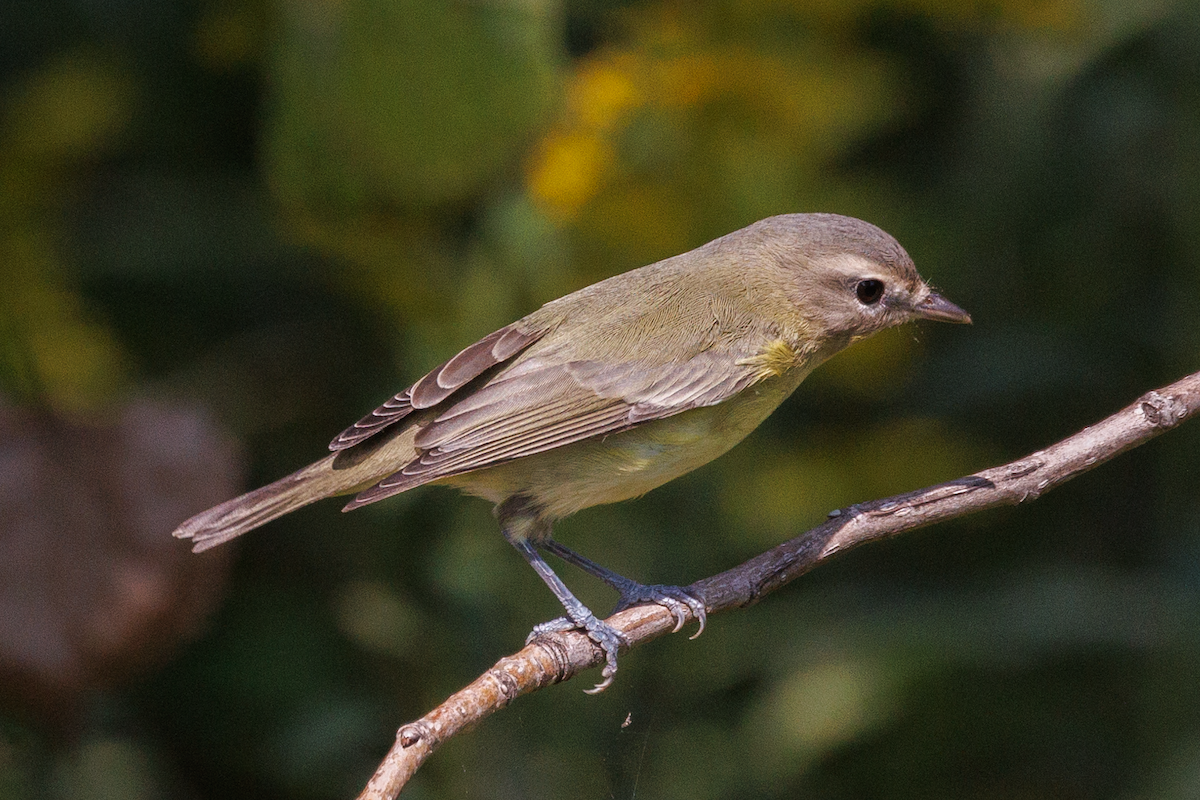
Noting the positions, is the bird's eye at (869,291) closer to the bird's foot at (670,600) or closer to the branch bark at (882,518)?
the branch bark at (882,518)

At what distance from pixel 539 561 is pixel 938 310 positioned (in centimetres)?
132

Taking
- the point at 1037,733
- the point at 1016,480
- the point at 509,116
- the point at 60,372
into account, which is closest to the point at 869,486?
the point at 1037,733

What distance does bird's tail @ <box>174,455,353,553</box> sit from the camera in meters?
3.74

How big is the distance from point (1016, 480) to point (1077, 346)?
1763 millimetres

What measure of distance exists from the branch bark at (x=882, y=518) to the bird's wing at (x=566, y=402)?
0.46m

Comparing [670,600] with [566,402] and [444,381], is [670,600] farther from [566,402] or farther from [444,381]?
[444,381]

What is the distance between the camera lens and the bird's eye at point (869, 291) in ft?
13.1

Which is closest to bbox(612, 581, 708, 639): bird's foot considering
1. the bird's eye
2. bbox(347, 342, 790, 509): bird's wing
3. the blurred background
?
the blurred background

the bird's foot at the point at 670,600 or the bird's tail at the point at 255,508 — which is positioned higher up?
the bird's tail at the point at 255,508

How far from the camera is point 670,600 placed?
142 inches

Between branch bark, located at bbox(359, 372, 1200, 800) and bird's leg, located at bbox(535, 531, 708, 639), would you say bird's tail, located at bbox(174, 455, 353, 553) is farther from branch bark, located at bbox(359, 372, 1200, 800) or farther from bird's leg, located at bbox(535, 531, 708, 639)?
branch bark, located at bbox(359, 372, 1200, 800)

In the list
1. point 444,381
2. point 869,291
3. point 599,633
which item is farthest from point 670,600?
point 869,291

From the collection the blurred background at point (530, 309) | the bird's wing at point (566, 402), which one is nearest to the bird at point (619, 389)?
the bird's wing at point (566, 402)

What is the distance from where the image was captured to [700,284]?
402 centimetres
